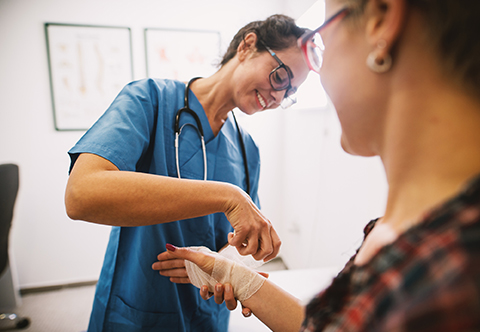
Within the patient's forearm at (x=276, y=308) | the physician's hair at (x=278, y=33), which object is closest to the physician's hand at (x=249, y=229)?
the patient's forearm at (x=276, y=308)

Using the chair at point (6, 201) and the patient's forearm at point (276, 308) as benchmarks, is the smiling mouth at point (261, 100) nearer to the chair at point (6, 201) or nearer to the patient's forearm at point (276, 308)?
the patient's forearm at point (276, 308)

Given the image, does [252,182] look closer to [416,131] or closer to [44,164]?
[416,131]

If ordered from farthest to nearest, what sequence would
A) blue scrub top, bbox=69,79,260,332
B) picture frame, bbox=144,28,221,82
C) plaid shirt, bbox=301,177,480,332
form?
picture frame, bbox=144,28,221,82, blue scrub top, bbox=69,79,260,332, plaid shirt, bbox=301,177,480,332

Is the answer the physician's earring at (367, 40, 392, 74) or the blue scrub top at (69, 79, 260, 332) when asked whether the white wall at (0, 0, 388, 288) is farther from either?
the physician's earring at (367, 40, 392, 74)

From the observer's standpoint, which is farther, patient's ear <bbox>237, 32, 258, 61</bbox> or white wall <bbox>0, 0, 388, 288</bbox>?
white wall <bbox>0, 0, 388, 288</bbox>

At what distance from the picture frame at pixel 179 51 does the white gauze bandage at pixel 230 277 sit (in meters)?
1.97

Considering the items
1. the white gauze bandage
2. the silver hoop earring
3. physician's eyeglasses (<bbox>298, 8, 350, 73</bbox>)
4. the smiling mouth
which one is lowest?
the white gauze bandage

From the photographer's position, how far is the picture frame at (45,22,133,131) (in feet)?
7.07

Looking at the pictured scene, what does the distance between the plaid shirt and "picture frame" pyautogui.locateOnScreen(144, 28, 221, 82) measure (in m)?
2.30

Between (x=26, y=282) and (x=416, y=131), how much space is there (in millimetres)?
3069

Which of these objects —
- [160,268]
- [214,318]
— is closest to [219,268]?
[160,268]

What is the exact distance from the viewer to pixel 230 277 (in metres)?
0.74

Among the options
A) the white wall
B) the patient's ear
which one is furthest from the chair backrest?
the patient's ear

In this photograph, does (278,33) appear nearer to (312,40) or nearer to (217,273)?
(312,40)
